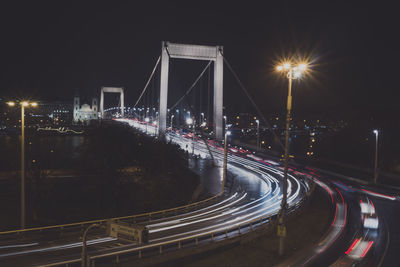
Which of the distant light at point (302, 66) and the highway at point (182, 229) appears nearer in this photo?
the distant light at point (302, 66)

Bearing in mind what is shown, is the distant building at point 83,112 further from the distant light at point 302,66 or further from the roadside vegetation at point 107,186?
the distant light at point 302,66

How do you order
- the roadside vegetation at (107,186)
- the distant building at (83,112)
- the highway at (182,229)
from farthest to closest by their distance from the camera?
1. the distant building at (83,112)
2. the roadside vegetation at (107,186)
3. the highway at (182,229)

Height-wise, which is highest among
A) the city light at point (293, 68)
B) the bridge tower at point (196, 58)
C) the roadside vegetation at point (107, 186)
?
the bridge tower at point (196, 58)

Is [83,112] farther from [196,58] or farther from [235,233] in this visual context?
[235,233]

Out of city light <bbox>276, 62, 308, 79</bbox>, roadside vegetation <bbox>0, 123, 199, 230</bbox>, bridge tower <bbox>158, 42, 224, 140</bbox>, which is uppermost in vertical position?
bridge tower <bbox>158, 42, 224, 140</bbox>

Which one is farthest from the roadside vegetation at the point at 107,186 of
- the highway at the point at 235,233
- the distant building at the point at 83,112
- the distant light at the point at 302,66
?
the distant building at the point at 83,112

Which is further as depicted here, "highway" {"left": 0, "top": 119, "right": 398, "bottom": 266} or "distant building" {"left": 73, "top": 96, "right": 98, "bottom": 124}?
"distant building" {"left": 73, "top": 96, "right": 98, "bottom": 124}

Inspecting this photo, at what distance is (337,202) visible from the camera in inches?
750

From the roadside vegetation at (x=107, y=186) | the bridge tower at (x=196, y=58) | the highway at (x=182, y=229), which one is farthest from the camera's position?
the bridge tower at (x=196, y=58)

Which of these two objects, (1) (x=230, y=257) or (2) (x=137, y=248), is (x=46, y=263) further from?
(1) (x=230, y=257)

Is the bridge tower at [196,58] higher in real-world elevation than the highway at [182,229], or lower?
higher

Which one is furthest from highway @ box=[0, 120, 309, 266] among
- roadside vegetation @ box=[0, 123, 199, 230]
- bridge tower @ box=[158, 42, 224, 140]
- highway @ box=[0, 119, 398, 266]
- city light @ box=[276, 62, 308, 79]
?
bridge tower @ box=[158, 42, 224, 140]

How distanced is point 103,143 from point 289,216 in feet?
81.7

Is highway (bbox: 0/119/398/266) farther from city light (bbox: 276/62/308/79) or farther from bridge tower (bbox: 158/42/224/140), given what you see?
bridge tower (bbox: 158/42/224/140)
